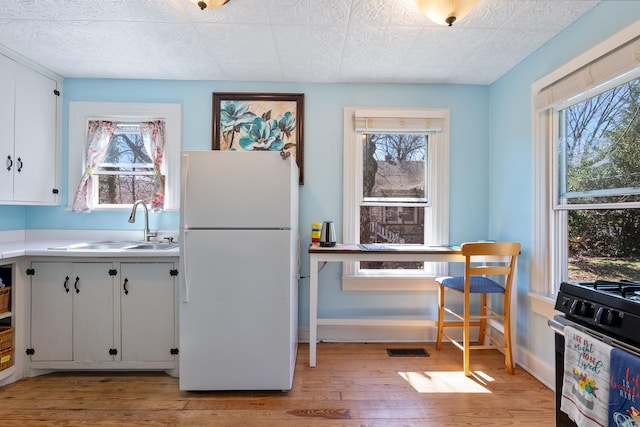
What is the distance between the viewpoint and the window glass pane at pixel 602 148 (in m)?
1.75

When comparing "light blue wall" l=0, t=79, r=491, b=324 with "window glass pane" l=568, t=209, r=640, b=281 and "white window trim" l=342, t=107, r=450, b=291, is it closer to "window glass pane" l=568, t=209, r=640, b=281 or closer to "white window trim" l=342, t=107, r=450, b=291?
"white window trim" l=342, t=107, r=450, b=291

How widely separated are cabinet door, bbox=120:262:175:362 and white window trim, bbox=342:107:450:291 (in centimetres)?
147

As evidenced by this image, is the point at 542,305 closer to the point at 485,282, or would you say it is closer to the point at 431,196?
the point at 485,282

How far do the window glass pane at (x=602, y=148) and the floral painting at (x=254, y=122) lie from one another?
201cm

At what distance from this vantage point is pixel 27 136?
2.58 metres

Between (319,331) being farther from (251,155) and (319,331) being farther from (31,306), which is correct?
(31,306)

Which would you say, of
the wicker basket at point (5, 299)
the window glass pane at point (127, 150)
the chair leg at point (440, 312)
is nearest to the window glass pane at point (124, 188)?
the window glass pane at point (127, 150)

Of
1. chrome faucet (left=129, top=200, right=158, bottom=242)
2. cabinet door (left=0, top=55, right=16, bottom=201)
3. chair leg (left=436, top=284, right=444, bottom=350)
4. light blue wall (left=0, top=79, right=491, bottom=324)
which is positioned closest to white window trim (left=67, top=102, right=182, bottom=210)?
light blue wall (left=0, top=79, right=491, bottom=324)

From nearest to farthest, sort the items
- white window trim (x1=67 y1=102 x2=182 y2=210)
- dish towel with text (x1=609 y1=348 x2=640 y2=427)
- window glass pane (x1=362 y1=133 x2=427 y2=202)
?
dish towel with text (x1=609 y1=348 x2=640 y2=427)
white window trim (x1=67 y1=102 x2=182 y2=210)
window glass pane (x1=362 y1=133 x2=427 y2=202)

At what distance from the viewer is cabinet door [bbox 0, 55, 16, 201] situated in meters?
2.37

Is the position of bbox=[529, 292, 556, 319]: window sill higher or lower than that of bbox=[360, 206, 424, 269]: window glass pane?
lower

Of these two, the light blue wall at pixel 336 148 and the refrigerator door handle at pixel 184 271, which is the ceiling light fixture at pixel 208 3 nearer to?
the light blue wall at pixel 336 148

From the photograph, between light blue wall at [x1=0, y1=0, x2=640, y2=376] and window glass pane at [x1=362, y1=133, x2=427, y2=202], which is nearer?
light blue wall at [x1=0, y1=0, x2=640, y2=376]

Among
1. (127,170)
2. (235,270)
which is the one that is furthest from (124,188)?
(235,270)
